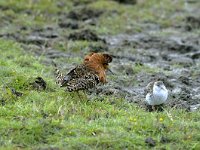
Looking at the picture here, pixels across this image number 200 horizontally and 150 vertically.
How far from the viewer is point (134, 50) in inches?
587

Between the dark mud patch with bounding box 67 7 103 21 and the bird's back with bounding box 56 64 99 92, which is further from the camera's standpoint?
the dark mud patch with bounding box 67 7 103 21

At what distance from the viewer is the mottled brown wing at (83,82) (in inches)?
377

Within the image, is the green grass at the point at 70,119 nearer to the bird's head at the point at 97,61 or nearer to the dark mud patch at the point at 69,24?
the bird's head at the point at 97,61

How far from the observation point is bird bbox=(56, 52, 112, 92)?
31.5 ft

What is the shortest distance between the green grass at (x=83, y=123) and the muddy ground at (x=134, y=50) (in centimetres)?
82

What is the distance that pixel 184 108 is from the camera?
9.95m

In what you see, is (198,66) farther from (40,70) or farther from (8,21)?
(8,21)

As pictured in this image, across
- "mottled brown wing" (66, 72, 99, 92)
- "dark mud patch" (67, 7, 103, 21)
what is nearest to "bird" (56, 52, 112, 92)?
"mottled brown wing" (66, 72, 99, 92)

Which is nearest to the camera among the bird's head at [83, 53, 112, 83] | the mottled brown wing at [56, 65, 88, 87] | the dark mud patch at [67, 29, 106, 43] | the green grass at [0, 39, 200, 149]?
the green grass at [0, 39, 200, 149]

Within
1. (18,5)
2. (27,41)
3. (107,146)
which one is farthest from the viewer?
(18,5)

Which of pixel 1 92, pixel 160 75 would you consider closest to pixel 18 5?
pixel 160 75

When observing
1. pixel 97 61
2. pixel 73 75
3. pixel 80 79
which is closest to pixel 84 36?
pixel 97 61

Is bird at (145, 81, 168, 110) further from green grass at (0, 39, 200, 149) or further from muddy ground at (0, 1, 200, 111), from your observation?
muddy ground at (0, 1, 200, 111)

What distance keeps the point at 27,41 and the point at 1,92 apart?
5.26 metres
